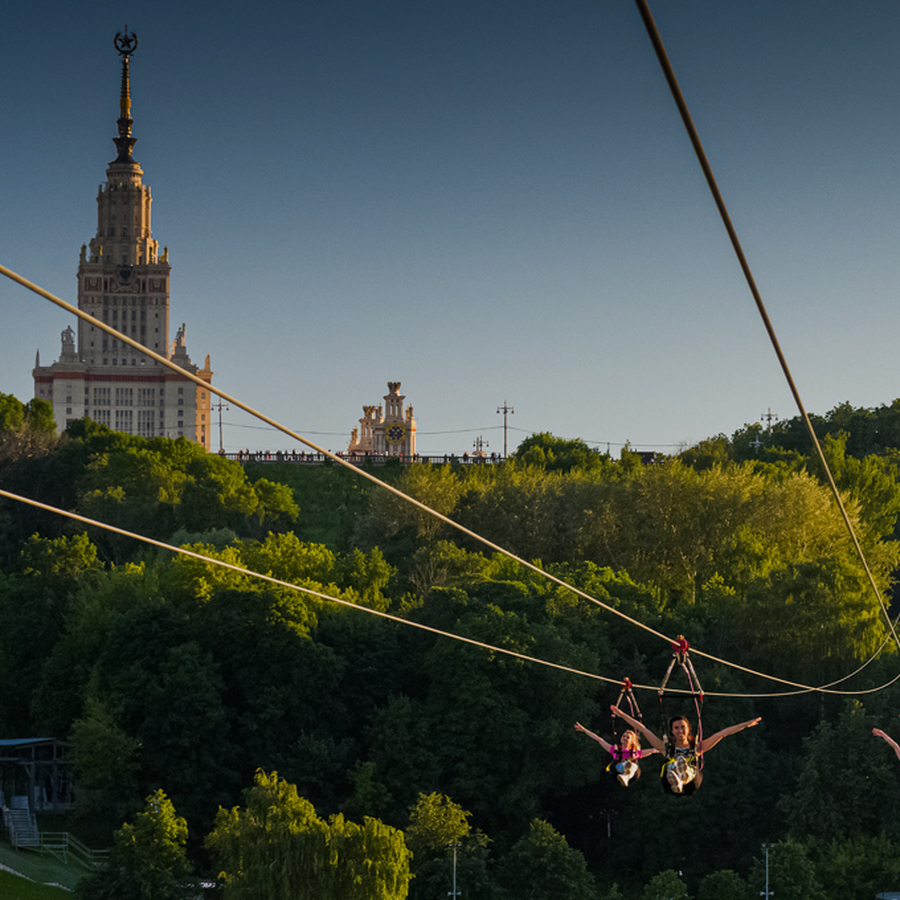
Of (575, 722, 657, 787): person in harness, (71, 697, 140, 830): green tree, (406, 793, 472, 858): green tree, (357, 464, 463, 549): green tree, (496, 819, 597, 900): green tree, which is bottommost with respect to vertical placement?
(496, 819, 597, 900): green tree

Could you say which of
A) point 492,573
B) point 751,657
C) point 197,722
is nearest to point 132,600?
point 197,722

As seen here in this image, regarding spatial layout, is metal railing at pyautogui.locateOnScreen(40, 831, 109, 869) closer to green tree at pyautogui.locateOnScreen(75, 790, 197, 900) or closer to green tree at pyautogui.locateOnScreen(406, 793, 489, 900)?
green tree at pyautogui.locateOnScreen(75, 790, 197, 900)

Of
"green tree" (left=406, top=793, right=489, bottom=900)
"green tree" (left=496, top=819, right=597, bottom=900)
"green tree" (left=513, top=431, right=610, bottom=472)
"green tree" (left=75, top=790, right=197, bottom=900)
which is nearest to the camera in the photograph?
"green tree" (left=75, top=790, right=197, bottom=900)

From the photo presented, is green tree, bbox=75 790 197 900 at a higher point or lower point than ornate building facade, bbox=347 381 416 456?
lower

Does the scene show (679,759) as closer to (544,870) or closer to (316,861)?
(316,861)

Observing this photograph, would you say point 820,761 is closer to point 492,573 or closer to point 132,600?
point 492,573

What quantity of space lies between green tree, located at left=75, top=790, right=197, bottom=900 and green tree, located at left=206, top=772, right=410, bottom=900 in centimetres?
253

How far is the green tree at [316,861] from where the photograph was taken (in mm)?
45781

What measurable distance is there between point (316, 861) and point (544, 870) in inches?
368

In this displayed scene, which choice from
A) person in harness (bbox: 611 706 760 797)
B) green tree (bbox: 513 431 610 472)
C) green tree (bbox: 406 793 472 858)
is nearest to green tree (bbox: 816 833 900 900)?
green tree (bbox: 406 793 472 858)

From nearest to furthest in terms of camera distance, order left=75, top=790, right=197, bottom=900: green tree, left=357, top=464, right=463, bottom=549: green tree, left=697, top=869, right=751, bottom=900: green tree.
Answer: left=75, top=790, right=197, bottom=900: green tree, left=697, top=869, right=751, bottom=900: green tree, left=357, top=464, right=463, bottom=549: green tree

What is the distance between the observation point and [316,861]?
45938mm

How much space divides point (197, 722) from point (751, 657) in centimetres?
2421

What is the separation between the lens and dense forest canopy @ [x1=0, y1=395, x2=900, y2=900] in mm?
50719
